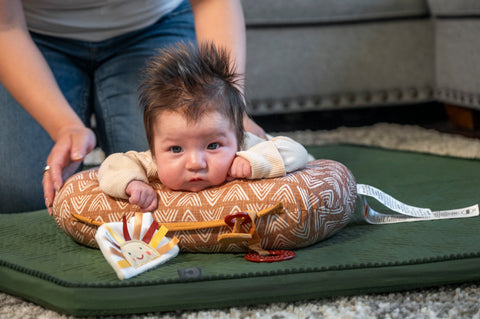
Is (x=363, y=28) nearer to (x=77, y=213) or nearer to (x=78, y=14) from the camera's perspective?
(x=78, y=14)

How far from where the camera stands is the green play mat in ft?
2.58

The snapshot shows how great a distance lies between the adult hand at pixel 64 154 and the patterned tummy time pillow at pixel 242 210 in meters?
0.07

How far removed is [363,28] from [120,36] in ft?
3.17

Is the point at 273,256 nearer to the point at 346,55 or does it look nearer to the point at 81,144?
the point at 81,144

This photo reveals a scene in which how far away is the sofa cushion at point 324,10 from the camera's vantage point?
6.52 feet

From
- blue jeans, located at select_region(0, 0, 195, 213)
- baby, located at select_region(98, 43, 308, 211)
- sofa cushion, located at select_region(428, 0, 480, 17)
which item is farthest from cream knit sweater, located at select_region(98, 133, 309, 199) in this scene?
sofa cushion, located at select_region(428, 0, 480, 17)

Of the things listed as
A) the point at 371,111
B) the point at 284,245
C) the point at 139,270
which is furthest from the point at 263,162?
the point at 371,111

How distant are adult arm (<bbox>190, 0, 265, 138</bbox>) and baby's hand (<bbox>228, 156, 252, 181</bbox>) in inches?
10.6

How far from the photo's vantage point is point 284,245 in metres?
0.91

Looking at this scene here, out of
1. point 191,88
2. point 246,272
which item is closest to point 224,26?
point 191,88

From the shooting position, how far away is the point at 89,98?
4.70 ft

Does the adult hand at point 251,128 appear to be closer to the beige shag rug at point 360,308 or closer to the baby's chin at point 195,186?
the baby's chin at point 195,186

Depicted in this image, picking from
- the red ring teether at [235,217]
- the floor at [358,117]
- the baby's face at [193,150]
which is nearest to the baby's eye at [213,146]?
the baby's face at [193,150]

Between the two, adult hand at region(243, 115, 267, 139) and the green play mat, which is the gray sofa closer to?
adult hand at region(243, 115, 267, 139)
